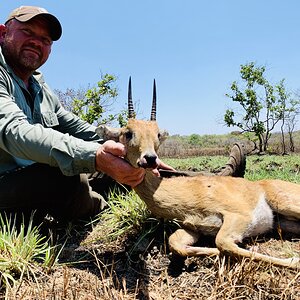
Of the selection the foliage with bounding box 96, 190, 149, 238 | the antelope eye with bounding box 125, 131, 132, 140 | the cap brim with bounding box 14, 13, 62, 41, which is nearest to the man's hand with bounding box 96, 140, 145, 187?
the antelope eye with bounding box 125, 131, 132, 140

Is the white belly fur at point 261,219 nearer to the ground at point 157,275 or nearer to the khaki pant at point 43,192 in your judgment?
the ground at point 157,275

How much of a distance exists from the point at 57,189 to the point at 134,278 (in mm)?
1391

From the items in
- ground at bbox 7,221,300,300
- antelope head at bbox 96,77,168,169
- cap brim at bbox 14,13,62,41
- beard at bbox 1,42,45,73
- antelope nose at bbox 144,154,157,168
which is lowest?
ground at bbox 7,221,300,300

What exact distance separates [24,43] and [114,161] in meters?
2.25

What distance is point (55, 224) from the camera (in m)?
4.66

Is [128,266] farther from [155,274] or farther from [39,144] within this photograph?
[39,144]

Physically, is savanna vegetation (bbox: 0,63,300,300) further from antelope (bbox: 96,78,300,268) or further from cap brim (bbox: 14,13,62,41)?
cap brim (bbox: 14,13,62,41)

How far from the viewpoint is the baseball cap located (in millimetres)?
4312

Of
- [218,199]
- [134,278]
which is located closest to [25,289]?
[134,278]

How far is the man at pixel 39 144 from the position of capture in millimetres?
3129

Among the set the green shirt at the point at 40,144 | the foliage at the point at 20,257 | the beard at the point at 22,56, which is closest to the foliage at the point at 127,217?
the foliage at the point at 20,257

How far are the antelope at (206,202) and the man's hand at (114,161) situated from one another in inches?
8.4

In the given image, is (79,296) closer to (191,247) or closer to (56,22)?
(191,247)

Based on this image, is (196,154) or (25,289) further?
(196,154)
